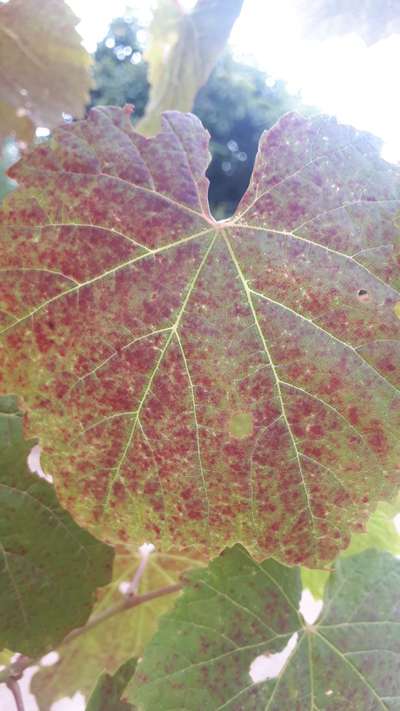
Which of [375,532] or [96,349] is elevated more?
[96,349]

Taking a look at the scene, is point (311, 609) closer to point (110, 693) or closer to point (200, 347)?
point (110, 693)

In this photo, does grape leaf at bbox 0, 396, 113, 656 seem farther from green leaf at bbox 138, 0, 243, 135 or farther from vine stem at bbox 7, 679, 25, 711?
green leaf at bbox 138, 0, 243, 135

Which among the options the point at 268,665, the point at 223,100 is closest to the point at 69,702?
the point at 268,665

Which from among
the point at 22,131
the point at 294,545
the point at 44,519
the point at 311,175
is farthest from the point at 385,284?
the point at 22,131

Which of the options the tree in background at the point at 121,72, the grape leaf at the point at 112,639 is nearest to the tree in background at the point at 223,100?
the tree in background at the point at 121,72

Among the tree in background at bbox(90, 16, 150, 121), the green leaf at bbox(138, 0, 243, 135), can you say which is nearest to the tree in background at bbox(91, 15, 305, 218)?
the tree in background at bbox(90, 16, 150, 121)

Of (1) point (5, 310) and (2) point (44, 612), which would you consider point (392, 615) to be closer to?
(2) point (44, 612)

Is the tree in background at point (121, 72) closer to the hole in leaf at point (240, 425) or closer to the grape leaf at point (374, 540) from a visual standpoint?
the grape leaf at point (374, 540)
